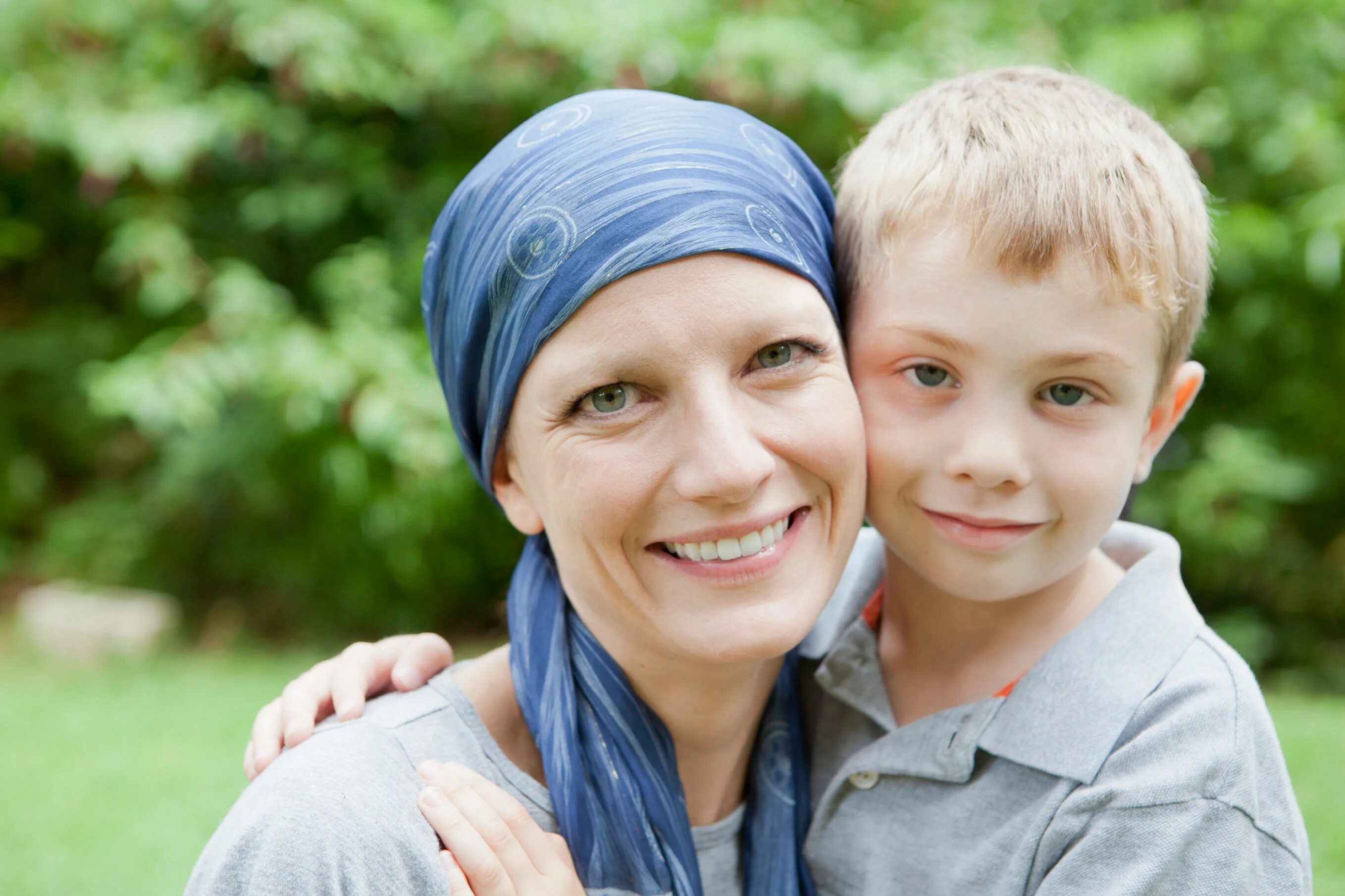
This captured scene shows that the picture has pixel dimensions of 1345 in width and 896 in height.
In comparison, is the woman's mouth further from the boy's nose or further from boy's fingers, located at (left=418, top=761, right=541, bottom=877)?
boy's fingers, located at (left=418, top=761, right=541, bottom=877)

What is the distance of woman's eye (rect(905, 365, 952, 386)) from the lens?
6.22 ft

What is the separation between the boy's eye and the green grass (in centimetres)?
182

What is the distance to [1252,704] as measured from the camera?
70.1 inches

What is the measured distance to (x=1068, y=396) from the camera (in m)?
1.87

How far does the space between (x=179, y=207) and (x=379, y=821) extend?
4623 millimetres

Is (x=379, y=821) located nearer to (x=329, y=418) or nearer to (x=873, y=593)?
(x=873, y=593)

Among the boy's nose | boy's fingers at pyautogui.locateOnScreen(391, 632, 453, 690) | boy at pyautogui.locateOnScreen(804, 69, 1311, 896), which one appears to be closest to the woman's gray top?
boy's fingers at pyautogui.locateOnScreen(391, 632, 453, 690)

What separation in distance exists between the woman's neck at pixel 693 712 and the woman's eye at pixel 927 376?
1.68ft

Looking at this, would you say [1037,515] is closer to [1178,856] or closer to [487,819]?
[1178,856]

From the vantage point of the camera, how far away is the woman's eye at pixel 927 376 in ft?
6.22

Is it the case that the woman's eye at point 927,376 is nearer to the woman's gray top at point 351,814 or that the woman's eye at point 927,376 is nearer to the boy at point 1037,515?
the boy at point 1037,515

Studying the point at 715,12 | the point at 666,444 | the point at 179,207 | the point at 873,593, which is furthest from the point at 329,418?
the point at 666,444

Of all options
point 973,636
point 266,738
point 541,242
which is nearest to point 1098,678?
point 973,636

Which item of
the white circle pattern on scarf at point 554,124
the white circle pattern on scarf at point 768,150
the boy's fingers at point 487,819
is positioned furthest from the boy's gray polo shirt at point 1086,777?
the white circle pattern on scarf at point 554,124
